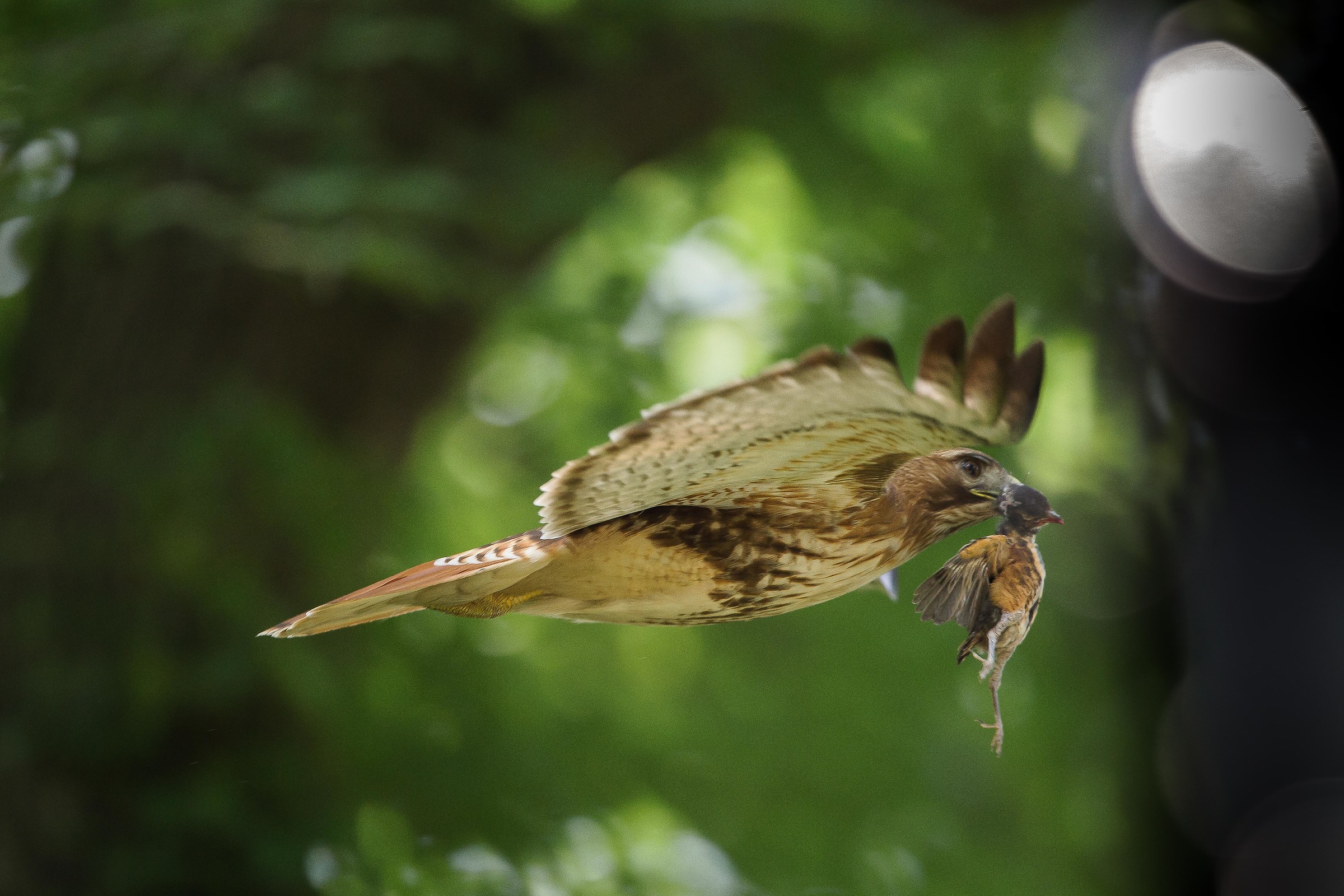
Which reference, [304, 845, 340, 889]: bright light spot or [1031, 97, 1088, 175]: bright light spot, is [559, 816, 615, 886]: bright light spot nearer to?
[304, 845, 340, 889]: bright light spot

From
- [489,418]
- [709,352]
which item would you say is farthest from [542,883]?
[709,352]

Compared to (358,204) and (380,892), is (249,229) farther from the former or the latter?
(380,892)

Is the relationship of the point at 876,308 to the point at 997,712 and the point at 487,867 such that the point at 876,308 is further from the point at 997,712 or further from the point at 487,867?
the point at 997,712

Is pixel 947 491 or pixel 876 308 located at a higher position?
pixel 947 491

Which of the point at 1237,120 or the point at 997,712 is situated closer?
the point at 997,712

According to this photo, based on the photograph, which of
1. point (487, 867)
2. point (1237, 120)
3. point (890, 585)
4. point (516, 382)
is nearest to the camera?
point (890, 585)

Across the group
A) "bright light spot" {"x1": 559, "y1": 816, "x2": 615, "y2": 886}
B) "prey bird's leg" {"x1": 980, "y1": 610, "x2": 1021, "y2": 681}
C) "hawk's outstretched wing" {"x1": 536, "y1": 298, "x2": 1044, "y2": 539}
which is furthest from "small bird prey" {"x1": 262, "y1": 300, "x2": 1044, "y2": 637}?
"bright light spot" {"x1": 559, "y1": 816, "x2": 615, "y2": 886}

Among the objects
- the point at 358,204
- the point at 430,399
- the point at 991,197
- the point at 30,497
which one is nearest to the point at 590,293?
the point at 430,399
